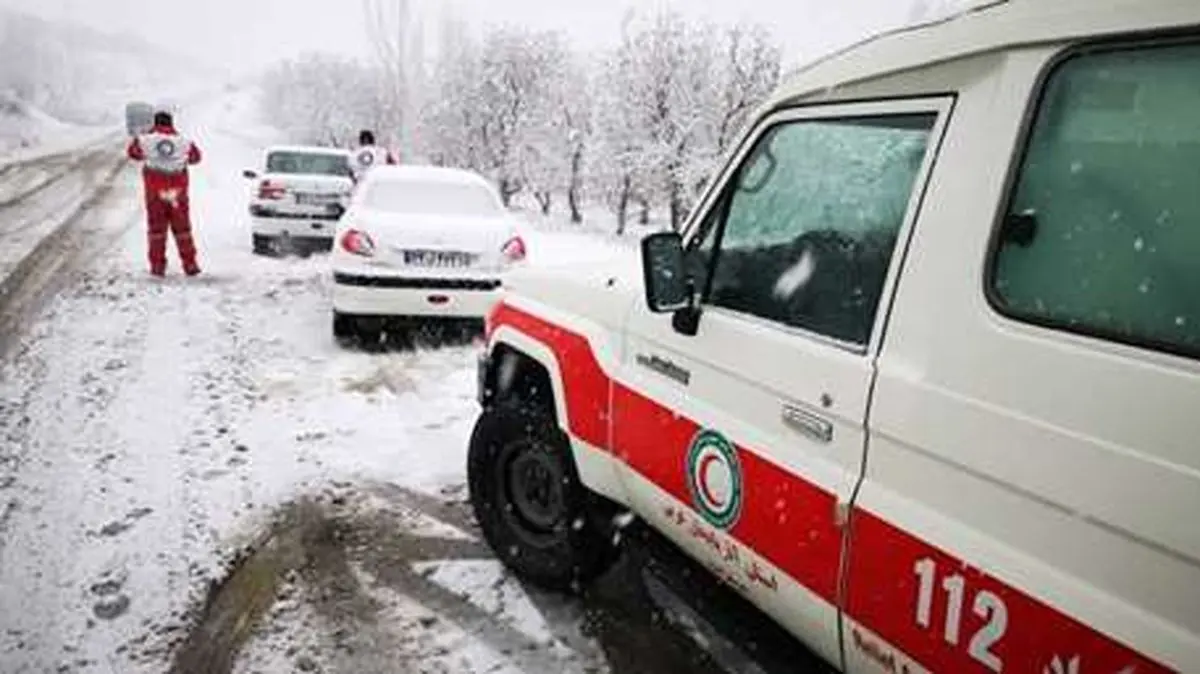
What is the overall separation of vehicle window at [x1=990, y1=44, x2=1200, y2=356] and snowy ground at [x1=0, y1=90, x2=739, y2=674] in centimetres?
227

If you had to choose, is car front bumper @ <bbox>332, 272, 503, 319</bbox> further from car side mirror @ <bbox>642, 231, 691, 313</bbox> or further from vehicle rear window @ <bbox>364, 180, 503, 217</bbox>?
car side mirror @ <bbox>642, 231, 691, 313</bbox>

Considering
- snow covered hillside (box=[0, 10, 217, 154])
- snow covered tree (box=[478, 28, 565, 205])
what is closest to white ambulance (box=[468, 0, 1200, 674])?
snow covered tree (box=[478, 28, 565, 205])

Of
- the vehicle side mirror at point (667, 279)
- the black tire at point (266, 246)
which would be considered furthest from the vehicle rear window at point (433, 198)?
the vehicle side mirror at point (667, 279)

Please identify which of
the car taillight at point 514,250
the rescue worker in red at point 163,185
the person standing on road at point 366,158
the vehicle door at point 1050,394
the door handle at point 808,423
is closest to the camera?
the vehicle door at point 1050,394

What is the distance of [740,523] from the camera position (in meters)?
2.57

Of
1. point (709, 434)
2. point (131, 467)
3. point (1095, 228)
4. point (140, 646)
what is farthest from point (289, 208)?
point (1095, 228)

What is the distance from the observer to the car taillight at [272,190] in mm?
12648

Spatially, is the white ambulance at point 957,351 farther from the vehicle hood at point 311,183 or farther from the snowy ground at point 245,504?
the vehicle hood at point 311,183

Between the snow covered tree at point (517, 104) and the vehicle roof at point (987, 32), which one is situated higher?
the snow covered tree at point (517, 104)

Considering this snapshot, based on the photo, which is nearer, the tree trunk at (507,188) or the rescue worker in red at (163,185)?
the rescue worker in red at (163,185)

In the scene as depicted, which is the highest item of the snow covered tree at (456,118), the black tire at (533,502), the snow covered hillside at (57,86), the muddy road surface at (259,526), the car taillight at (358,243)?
the snow covered hillside at (57,86)

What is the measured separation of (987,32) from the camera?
1.97 m

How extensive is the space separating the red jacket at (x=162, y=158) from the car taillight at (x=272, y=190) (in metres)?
1.69

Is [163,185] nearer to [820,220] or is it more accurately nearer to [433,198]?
[433,198]
